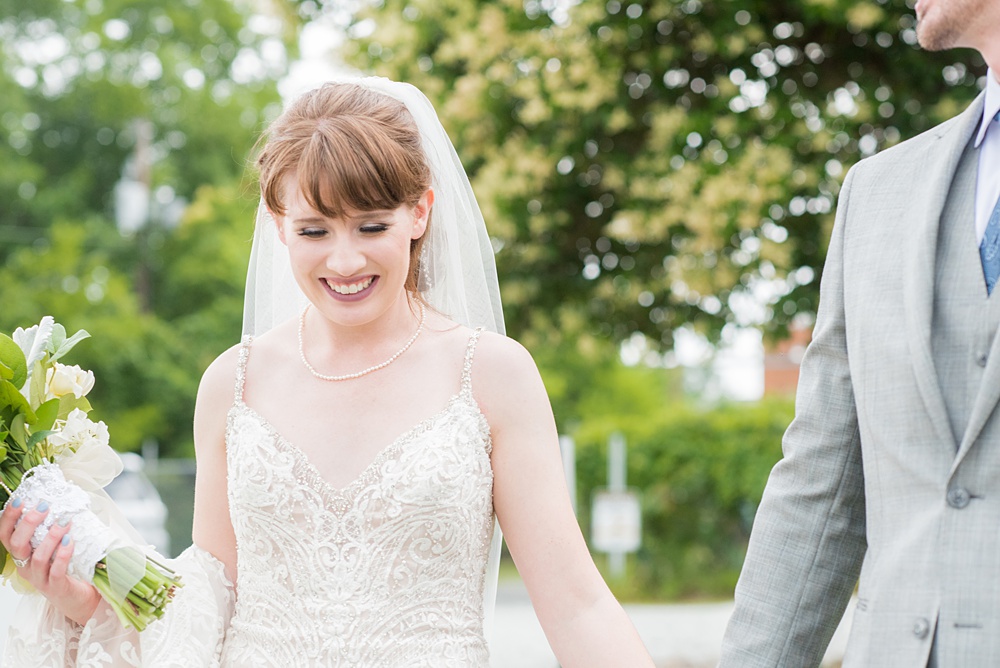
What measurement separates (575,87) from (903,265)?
195 inches

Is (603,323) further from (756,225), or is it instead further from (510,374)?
(510,374)

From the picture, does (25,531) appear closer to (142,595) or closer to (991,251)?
(142,595)

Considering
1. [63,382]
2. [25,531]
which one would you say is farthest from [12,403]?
[25,531]

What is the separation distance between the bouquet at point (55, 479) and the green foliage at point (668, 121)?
449 cm

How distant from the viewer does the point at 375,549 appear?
2.95 metres

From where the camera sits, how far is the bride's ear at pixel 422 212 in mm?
3070

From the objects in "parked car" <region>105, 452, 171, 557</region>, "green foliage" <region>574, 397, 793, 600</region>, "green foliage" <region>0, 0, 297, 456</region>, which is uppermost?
"green foliage" <region>0, 0, 297, 456</region>

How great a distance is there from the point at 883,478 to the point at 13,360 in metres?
1.86

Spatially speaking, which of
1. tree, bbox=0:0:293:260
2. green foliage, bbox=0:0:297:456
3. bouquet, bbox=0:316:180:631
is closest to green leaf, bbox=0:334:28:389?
bouquet, bbox=0:316:180:631

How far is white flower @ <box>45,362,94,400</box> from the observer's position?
298 centimetres

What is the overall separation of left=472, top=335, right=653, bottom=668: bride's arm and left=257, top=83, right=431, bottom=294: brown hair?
21.3 inches

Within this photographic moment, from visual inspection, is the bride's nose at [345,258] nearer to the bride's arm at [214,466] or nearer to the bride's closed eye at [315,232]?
the bride's closed eye at [315,232]

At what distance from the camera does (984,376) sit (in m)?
2.32

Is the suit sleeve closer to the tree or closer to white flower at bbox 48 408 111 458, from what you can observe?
white flower at bbox 48 408 111 458
